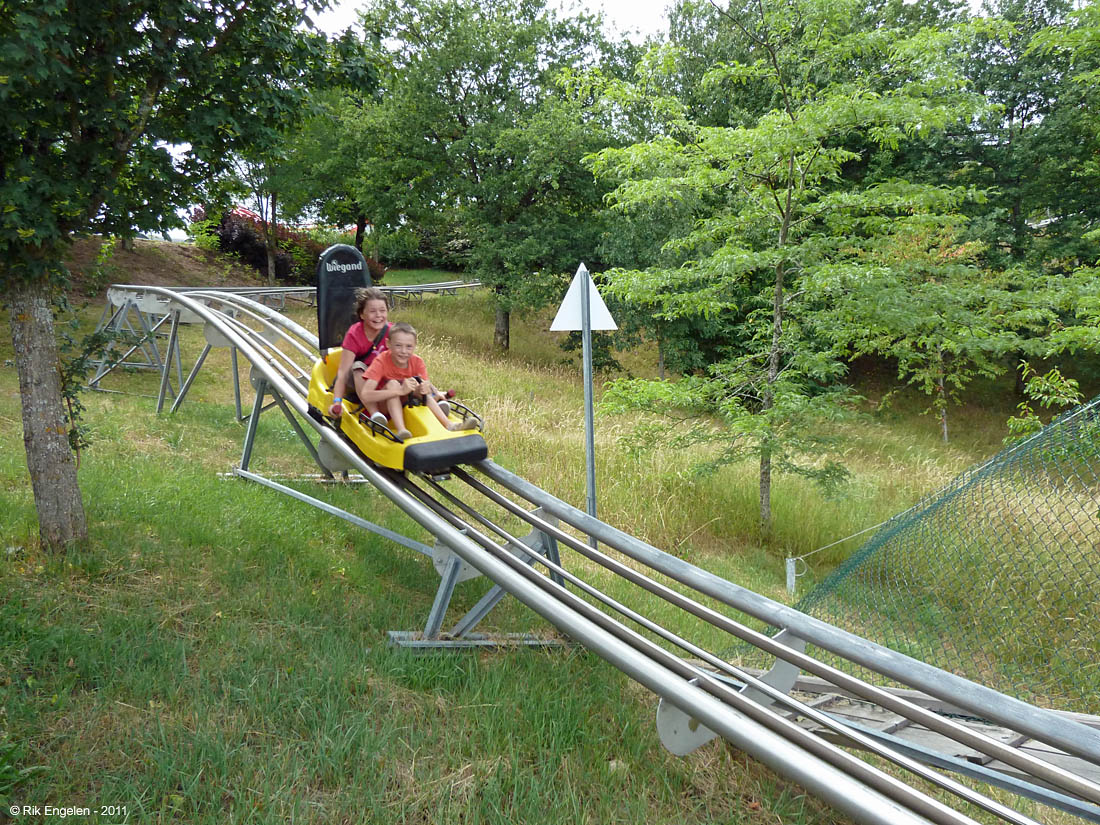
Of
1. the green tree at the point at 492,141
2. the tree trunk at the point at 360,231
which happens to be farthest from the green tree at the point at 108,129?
the tree trunk at the point at 360,231

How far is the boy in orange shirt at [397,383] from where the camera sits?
4.29 meters

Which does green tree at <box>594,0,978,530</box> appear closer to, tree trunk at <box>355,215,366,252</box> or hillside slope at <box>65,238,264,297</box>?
hillside slope at <box>65,238,264,297</box>

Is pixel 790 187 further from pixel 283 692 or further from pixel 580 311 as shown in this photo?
pixel 283 692

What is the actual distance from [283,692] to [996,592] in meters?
5.53

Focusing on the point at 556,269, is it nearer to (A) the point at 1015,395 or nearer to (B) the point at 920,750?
(A) the point at 1015,395

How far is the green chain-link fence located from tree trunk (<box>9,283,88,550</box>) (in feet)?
16.1

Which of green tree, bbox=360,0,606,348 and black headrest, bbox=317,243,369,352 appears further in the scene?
green tree, bbox=360,0,606,348

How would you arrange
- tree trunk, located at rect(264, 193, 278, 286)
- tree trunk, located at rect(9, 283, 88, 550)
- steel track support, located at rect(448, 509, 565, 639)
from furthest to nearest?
tree trunk, located at rect(264, 193, 278, 286)
tree trunk, located at rect(9, 283, 88, 550)
steel track support, located at rect(448, 509, 565, 639)

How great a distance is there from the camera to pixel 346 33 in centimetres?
451

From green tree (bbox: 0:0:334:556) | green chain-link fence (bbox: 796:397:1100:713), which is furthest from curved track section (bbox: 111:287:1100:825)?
green tree (bbox: 0:0:334:556)

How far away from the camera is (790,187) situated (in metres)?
7.39

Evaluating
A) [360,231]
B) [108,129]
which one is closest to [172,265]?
[360,231]

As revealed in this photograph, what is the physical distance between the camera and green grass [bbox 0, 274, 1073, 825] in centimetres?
254

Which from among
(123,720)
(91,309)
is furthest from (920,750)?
(91,309)
